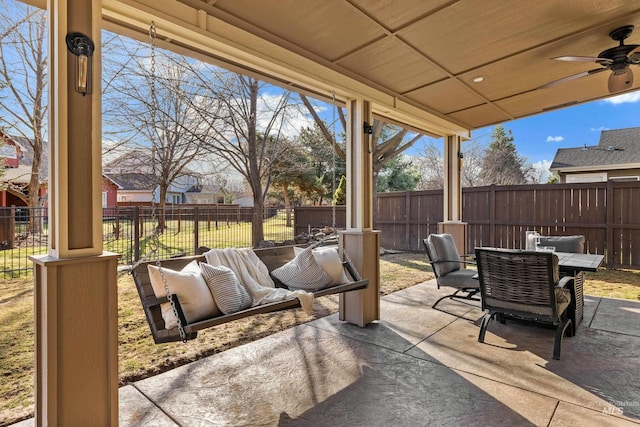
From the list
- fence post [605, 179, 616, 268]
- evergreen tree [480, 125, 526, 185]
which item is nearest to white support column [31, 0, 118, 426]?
fence post [605, 179, 616, 268]

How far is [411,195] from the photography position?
963 cm

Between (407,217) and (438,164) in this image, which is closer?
(407,217)

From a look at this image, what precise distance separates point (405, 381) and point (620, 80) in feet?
12.3

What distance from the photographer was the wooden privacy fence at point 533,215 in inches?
262

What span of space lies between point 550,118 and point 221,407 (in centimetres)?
3318

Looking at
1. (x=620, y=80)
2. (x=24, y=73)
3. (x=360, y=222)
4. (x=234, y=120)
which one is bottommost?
(x=360, y=222)

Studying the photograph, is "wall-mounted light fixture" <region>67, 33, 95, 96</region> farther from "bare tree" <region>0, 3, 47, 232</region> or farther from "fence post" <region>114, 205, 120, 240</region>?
"bare tree" <region>0, 3, 47, 232</region>

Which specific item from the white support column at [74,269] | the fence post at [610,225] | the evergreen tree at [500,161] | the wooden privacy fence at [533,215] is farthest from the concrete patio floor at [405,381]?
the evergreen tree at [500,161]

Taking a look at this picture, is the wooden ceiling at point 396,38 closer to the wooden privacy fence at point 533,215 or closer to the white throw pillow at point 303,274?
the white throw pillow at point 303,274

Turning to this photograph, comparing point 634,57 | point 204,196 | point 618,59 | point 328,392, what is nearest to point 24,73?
point 328,392

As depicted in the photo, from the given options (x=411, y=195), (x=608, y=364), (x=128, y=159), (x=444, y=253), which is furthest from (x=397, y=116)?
(x=128, y=159)

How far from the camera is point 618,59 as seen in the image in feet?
10.3

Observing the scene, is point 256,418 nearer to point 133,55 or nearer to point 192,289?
point 192,289

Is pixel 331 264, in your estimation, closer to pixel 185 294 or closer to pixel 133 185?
pixel 185 294
